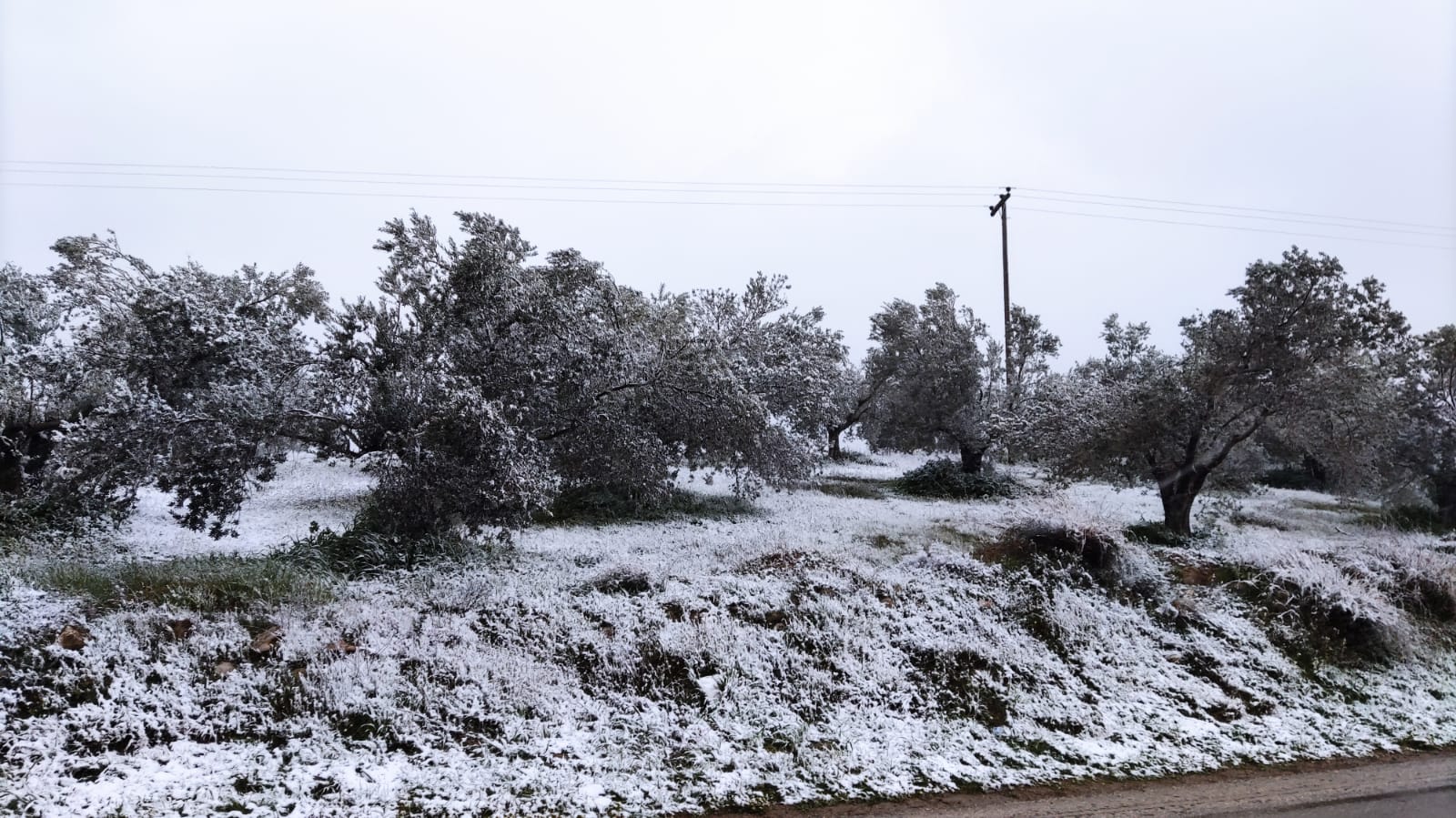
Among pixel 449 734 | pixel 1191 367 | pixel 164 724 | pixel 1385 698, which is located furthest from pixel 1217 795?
pixel 1191 367

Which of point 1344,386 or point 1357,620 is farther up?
point 1344,386

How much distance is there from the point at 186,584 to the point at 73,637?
3.96 feet

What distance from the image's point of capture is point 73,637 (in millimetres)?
6336

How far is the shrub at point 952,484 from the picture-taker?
20.4m

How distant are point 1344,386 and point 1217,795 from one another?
10.4 meters

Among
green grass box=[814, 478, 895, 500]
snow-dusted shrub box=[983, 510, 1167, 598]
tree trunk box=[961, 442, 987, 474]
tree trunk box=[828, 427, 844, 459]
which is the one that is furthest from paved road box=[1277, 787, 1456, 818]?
tree trunk box=[828, 427, 844, 459]

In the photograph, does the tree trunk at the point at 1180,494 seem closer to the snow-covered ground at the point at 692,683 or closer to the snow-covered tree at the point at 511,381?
the snow-covered ground at the point at 692,683

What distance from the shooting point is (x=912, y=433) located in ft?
77.1

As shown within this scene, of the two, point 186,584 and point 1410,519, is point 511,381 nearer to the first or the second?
point 186,584

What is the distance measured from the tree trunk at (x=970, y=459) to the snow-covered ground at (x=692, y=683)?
1163 cm

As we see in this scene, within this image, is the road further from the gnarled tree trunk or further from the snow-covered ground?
the gnarled tree trunk

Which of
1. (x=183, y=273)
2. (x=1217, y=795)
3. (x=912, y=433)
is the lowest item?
(x=1217, y=795)

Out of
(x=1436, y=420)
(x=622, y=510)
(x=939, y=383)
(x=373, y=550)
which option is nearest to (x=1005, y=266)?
(x=939, y=383)

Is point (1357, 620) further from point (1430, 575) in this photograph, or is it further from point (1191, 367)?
point (1191, 367)
